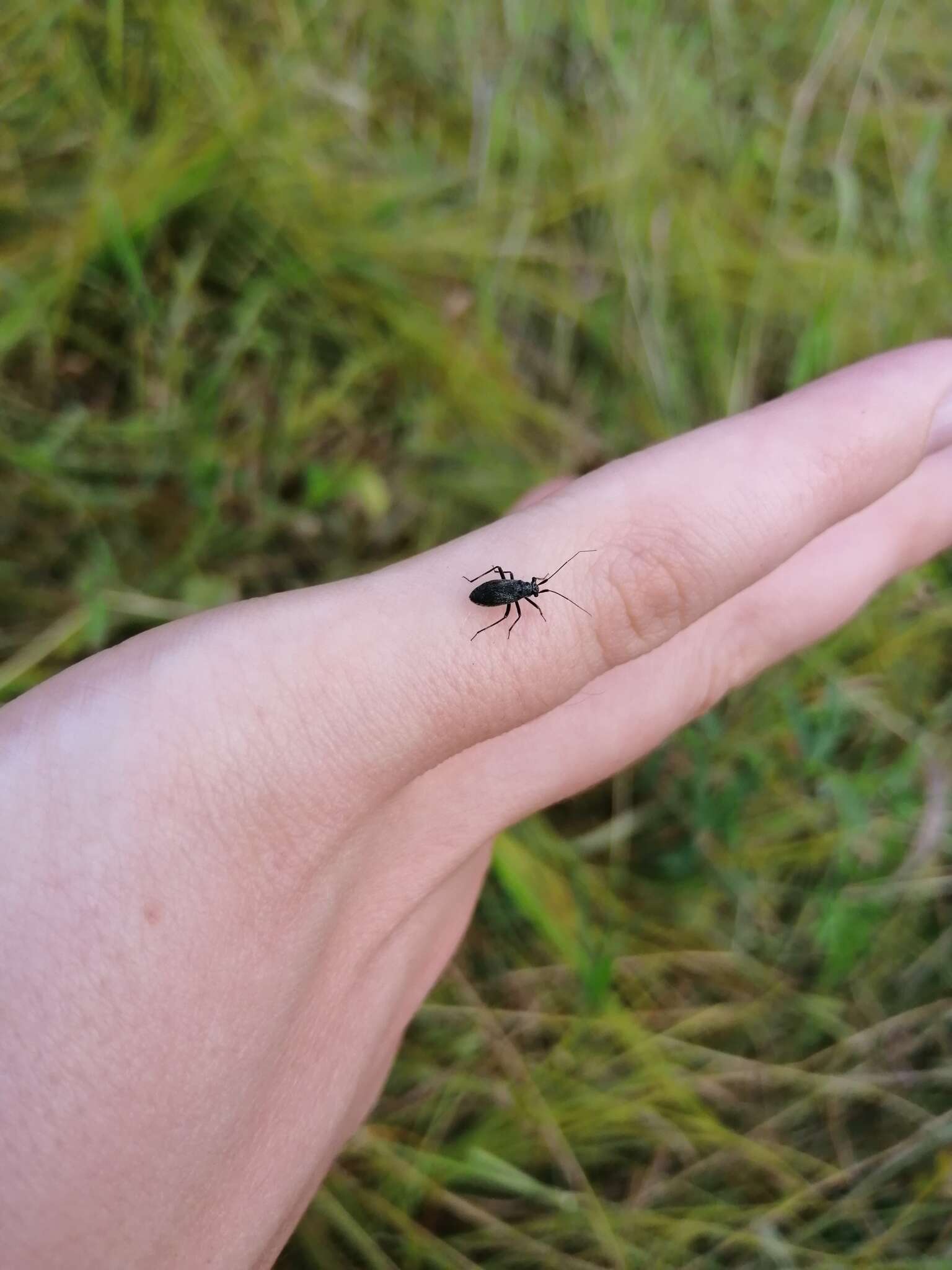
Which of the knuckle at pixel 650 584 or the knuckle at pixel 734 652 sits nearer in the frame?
the knuckle at pixel 650 584

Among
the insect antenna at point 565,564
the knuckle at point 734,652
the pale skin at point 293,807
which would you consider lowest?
the pale skin at point 293,807

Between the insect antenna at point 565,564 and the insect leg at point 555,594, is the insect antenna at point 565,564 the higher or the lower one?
the higher one

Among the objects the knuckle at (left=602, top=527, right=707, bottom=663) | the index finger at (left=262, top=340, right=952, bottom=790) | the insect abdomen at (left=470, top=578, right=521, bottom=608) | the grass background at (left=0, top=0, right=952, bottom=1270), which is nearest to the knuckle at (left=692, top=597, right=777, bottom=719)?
the grass background at (left=0, top=0, right=952, bottom=1270)

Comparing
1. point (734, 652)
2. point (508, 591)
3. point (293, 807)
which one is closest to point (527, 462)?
point (734, 652)

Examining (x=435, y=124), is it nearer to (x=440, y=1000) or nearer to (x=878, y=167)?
(x=878, y=167)

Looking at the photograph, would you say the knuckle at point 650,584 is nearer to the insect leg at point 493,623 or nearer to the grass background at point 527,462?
the insect leg at point 493,623

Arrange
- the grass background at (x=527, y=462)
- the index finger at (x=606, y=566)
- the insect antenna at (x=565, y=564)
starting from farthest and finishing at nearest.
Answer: the grass background at (x=527, y=462) < the insect antenna at (x=565, y=564) < the index finger at (x=606, y=566)

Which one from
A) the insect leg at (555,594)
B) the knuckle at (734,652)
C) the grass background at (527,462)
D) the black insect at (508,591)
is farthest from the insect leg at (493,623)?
the grass background at (527,462)

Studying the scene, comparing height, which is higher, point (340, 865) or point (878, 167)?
point (878, 167)

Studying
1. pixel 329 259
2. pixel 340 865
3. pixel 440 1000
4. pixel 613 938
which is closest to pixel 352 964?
pixel 340 865
